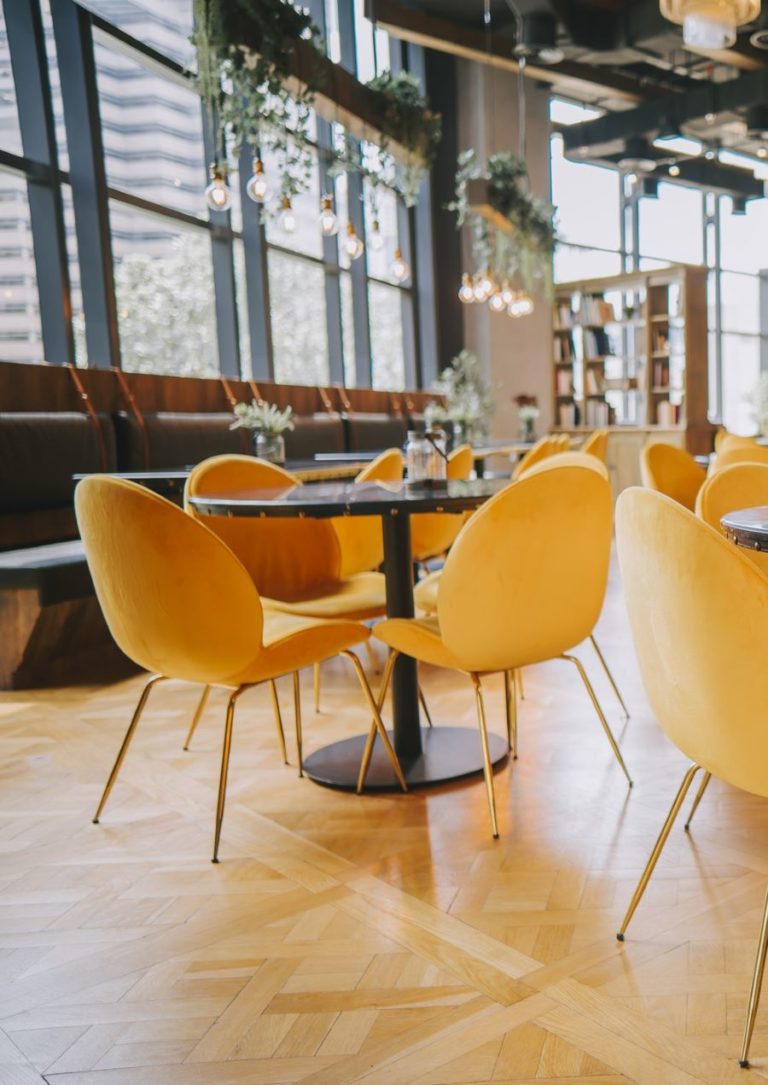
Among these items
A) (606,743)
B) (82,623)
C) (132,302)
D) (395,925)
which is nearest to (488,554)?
(395,925)

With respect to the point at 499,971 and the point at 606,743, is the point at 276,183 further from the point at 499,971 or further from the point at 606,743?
the point at 499,971

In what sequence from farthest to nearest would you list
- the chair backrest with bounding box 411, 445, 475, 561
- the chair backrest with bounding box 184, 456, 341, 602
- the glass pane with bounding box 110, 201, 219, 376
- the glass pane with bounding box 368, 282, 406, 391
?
the glass pane with bounding box 368, 282, 406, 391
the glass pane with bounding box 110, 201, 219, 376
the chair backrest with bounding box 411, 445, 475, 561
the chair backrest with bounding box 184, 456, 341, 602

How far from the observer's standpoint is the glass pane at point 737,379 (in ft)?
45.1

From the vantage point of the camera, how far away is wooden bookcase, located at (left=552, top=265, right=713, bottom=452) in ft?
33.6

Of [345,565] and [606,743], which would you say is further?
[345,565]

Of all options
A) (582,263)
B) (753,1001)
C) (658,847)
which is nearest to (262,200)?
(658,847)

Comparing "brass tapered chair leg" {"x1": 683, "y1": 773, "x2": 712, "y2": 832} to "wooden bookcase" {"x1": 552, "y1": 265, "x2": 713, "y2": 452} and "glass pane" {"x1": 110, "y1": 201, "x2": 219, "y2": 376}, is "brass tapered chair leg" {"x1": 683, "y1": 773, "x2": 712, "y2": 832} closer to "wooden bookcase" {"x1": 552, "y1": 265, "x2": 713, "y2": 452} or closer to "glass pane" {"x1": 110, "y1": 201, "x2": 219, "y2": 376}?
"glass pane" {"x1": 110, "y1": 201, "x2": 219, "y2": 376}

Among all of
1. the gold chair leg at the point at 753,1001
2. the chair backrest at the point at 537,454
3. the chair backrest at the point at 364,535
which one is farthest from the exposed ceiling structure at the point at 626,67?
the gold chair leg at the point at 753,1001

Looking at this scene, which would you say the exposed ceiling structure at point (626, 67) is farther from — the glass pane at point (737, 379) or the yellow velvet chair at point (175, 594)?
the yellow velvet chair at point (175, 594)

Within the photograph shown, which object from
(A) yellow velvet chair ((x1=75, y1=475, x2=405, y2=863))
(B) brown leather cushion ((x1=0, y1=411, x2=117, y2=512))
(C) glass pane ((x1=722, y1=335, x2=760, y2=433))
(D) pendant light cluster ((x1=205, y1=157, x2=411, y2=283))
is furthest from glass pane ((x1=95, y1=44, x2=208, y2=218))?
(C) glass pane ((x1=722, y1=335, x2=760, y2=433))

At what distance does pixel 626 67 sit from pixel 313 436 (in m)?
6.33

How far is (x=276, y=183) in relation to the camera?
874cm

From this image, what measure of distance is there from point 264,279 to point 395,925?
7161 mm

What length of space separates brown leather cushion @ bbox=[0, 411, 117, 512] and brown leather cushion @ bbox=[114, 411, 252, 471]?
0.35 m
